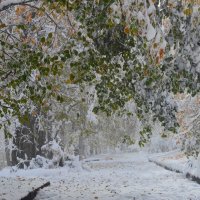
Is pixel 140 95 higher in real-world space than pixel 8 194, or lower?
higher

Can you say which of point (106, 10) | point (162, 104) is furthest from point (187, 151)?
point (106, 10)

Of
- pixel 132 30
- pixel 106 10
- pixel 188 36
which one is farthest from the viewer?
pixel 188 36

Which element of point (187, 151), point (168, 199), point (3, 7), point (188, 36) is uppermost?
point (3, 7)

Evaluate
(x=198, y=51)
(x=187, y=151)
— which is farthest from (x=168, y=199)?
(x=198, y=51)

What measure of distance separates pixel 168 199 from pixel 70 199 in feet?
10.0

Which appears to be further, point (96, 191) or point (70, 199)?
point (96, 191)

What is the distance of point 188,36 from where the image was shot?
8.48 m

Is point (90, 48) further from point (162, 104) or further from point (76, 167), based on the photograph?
point (76, 167)

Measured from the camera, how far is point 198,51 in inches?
336

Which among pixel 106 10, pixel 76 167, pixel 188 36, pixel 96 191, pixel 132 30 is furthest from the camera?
pixel 76 167

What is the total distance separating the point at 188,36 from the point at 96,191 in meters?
9.91

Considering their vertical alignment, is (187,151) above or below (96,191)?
above

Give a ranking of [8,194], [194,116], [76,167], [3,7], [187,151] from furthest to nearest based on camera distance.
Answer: [76,167], [194,116], [187,151], [8,194], [3,7]

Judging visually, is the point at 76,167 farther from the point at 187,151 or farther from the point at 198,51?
the point at 198,51
